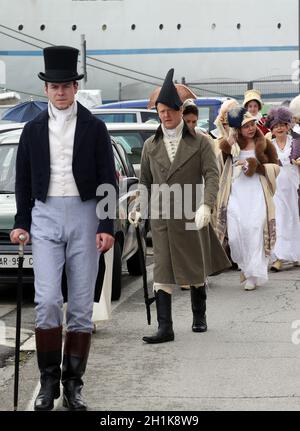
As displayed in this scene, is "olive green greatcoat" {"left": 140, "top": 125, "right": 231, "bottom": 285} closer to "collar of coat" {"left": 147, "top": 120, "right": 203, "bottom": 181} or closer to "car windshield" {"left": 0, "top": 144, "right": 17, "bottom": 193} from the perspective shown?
"collar of coat" {"left": 147, "top": 120, "right": 203, "bottom": 181}

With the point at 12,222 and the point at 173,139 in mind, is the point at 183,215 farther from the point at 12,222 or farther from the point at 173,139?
the point at 12,222

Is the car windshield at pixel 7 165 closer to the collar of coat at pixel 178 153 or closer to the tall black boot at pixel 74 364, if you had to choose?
the collar of coat at pixel 178 153

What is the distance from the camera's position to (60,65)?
5984 mm

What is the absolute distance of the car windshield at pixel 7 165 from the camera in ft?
35.7

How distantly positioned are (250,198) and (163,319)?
3.02 meters

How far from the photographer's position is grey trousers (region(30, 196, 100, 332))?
587 cm

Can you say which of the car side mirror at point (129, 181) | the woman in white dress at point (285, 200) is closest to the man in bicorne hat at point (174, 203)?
the car side mirror at point (129, 181)

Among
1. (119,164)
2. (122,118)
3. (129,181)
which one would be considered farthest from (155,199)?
(122,118)

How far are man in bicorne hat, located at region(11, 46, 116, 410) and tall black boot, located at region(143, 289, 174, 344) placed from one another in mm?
1913

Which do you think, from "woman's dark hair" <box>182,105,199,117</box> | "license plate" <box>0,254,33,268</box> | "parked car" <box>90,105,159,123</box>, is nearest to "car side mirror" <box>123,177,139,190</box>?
"woman's dark hair" <box>182,105,199,117</box>

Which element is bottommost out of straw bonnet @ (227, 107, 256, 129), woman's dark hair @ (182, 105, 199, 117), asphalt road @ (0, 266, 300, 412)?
asphalt road @ (0, 266, 300, 412)

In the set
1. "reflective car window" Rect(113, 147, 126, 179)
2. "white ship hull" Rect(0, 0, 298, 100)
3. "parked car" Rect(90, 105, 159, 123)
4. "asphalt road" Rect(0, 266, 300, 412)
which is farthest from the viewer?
"white ship hull" Rect(0, 0, 298, 100)

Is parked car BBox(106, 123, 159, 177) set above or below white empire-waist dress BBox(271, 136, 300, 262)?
above

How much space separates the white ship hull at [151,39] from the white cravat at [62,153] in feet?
131
